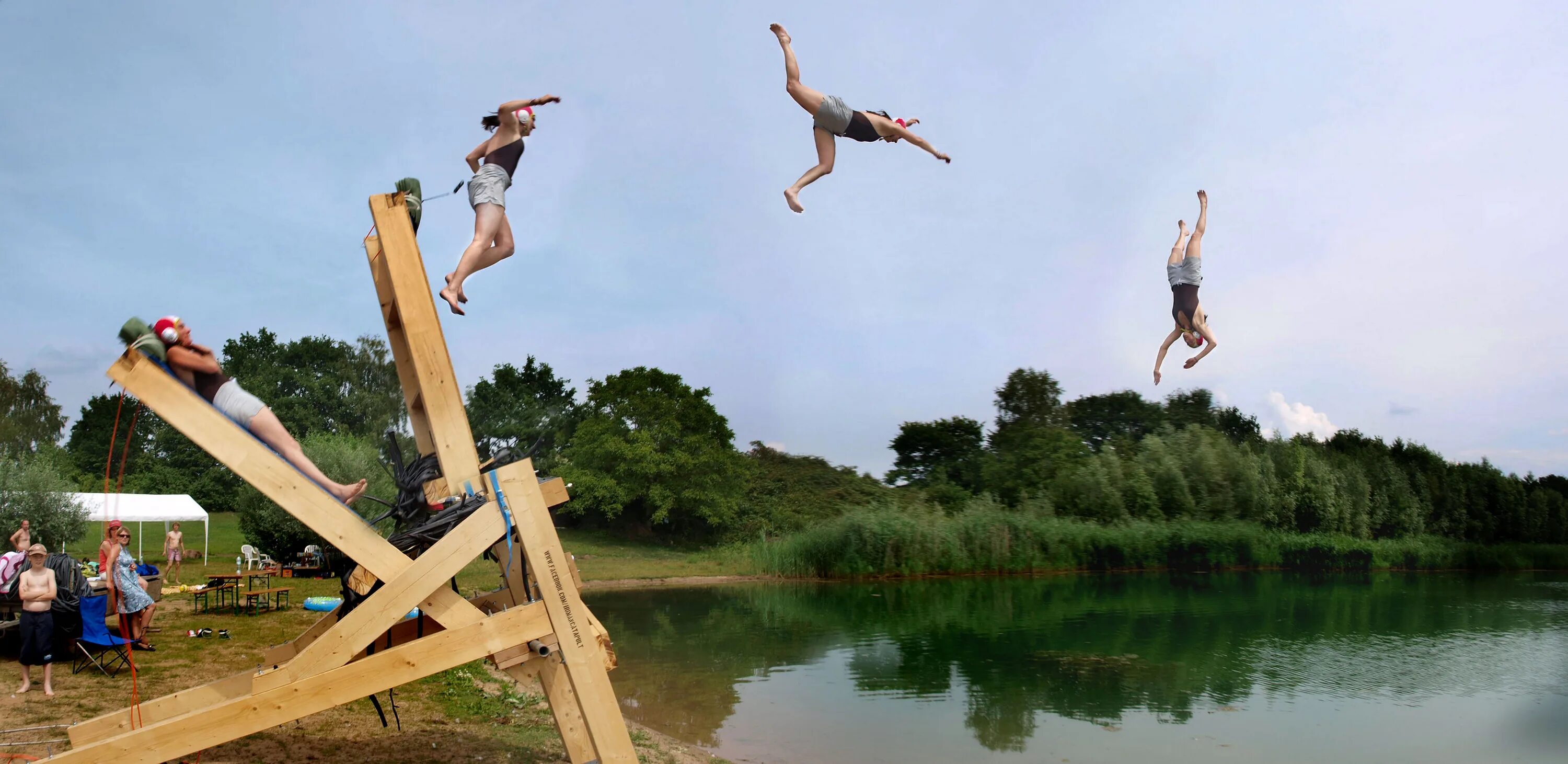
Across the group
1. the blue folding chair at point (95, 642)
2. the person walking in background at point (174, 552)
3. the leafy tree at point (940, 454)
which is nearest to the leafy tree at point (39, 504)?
the person walking in background at point (174, 552)

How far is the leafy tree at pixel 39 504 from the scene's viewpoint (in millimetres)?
27156

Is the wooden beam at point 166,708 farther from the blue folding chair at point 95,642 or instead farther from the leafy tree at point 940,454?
the leafy tree at point 940,454

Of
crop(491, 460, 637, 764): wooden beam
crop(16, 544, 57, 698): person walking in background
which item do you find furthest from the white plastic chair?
crop(491, 460, 637, 764): wooden beam

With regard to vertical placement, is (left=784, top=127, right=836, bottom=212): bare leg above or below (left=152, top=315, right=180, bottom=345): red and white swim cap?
above

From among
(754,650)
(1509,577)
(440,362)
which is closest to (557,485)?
(440,362)

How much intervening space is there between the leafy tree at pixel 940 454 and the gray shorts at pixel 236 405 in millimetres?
55744

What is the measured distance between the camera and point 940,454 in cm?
6300

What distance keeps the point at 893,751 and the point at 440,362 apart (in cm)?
1166

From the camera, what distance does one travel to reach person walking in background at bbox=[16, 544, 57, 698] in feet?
34.9

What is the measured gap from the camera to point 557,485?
18.0ft

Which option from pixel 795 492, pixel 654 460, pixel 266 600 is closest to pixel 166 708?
pixel 266 600

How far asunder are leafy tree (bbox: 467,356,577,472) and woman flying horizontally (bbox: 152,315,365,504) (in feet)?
175

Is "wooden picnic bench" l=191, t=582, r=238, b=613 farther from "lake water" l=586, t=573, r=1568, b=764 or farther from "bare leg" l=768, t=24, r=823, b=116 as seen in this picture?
"bare leg" l=768, t=24, r=823, b=116

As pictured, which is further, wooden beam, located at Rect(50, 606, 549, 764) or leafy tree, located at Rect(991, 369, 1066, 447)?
leafy tree, located at Rect(991, 369, 1066, 447)
